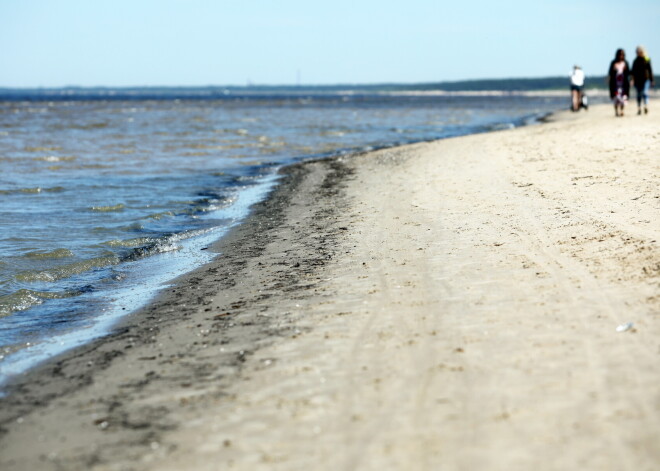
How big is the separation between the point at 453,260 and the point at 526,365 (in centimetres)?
280

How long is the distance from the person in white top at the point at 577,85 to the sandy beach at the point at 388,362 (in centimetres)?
2467

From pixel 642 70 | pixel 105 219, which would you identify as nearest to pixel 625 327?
pixel 105 219

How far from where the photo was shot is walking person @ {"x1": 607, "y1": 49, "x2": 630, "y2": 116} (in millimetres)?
23141

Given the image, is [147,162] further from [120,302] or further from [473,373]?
[473,373]

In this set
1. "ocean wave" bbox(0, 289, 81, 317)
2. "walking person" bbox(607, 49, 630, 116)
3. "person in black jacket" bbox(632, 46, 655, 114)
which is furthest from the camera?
"walking person" bbox(607, 49, 630, 116)

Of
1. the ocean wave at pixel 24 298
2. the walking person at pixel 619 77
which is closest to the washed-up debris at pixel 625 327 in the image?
the ocean wave at pixel 24 298

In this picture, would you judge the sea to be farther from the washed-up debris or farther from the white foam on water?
the washed-up debris

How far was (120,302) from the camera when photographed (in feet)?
23.7

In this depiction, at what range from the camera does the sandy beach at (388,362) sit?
12.1 feet

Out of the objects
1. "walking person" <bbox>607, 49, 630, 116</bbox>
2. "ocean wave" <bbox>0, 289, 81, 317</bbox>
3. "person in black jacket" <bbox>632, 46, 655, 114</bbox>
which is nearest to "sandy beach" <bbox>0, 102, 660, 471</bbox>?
"ocean wave" <bbox>0, 289, 81, 317</bbox>

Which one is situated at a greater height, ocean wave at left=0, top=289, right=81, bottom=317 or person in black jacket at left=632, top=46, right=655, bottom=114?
person in black jacket at left=632, top=46, right=655, bottom=114

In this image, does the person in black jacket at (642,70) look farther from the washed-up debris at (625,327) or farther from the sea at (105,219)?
the washed-up debris at (625,327)

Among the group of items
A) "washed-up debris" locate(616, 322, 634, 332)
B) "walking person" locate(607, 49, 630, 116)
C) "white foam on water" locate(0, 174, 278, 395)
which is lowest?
"white foam on water" locate(0, 174, 278, 395)

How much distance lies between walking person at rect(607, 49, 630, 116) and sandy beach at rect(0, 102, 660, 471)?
1549 cm
